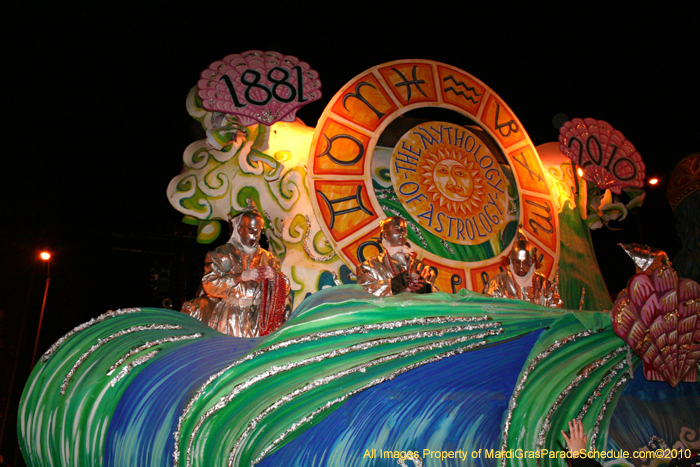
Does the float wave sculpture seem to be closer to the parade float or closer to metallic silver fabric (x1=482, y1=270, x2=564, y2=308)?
the parade float

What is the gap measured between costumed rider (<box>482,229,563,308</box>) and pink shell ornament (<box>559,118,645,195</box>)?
2.16 metres

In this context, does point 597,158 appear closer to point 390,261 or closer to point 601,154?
point 601,154

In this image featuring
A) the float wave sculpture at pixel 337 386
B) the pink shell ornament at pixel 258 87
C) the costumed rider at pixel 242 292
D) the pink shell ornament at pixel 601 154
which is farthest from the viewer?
the pink shell ornament at pixel 601 154

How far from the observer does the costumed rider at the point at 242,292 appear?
3.88m

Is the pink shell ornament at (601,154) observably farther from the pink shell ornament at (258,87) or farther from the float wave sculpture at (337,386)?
the float wave sculpture at (337,386)

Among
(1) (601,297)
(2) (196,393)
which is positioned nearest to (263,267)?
(2) (196,393)

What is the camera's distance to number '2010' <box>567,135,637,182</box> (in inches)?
236

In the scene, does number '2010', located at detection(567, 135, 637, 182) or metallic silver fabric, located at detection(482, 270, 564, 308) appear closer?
metallic silver fabric, located at detection(482, 270, 564, 308)

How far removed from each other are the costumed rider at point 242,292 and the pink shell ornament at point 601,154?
11.9 ft

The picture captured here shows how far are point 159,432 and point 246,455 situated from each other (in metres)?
0.44

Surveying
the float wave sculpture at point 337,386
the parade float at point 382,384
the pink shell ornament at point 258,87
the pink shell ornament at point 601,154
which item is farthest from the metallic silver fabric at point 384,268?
Answer: the pink shell ornament at point 601,154

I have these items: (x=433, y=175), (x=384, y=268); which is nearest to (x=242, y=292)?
(x=384, y=268)

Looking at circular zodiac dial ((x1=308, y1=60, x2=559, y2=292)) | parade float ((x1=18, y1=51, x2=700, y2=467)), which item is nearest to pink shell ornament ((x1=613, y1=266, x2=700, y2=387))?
parade float ((x1=18, y1=51, x2=700, y2=467))

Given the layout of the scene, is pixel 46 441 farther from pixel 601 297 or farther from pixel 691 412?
pixel 601 297
